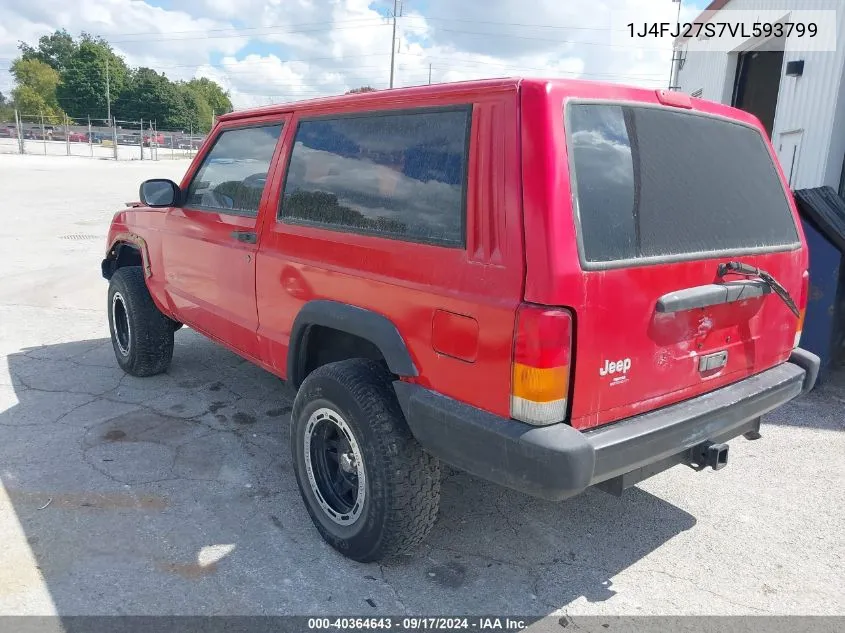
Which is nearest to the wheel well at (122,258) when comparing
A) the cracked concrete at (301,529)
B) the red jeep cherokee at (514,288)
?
the cracked concrete at (301,529)

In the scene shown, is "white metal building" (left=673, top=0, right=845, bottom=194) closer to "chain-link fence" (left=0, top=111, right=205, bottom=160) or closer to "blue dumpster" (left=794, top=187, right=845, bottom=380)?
"blue dumpster" (left=794, top=187, right=845, bottom=380)

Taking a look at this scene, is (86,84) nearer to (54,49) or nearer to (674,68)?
(54,49)

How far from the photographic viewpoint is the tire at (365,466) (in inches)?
100.0

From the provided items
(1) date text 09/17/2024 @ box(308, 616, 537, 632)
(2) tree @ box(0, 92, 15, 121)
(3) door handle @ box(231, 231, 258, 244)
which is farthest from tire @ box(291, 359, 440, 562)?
(2) tree @ box(0, 92, 15, 121)

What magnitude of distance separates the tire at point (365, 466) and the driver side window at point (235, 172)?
3.84 feet

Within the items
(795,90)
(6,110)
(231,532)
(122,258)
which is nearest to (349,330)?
(231,532)

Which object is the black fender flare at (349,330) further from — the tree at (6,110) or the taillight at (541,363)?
the tree at (6,110)

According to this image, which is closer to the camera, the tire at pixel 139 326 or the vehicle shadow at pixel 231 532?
the vehicle shadow at pixel 231 532

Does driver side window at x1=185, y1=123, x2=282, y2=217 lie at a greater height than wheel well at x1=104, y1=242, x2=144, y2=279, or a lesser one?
greater

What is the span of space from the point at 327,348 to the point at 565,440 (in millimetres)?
1425

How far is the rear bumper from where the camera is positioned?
2.09 meters

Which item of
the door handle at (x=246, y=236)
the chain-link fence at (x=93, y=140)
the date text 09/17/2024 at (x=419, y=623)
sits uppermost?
the chain-link fence at (x=93, y=140)

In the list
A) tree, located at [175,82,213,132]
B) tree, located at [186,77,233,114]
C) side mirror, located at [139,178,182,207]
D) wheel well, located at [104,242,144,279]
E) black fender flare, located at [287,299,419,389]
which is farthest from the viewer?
tree, located at [186,77,233,114]

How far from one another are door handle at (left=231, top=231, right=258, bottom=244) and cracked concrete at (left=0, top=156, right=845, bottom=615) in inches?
49.1
